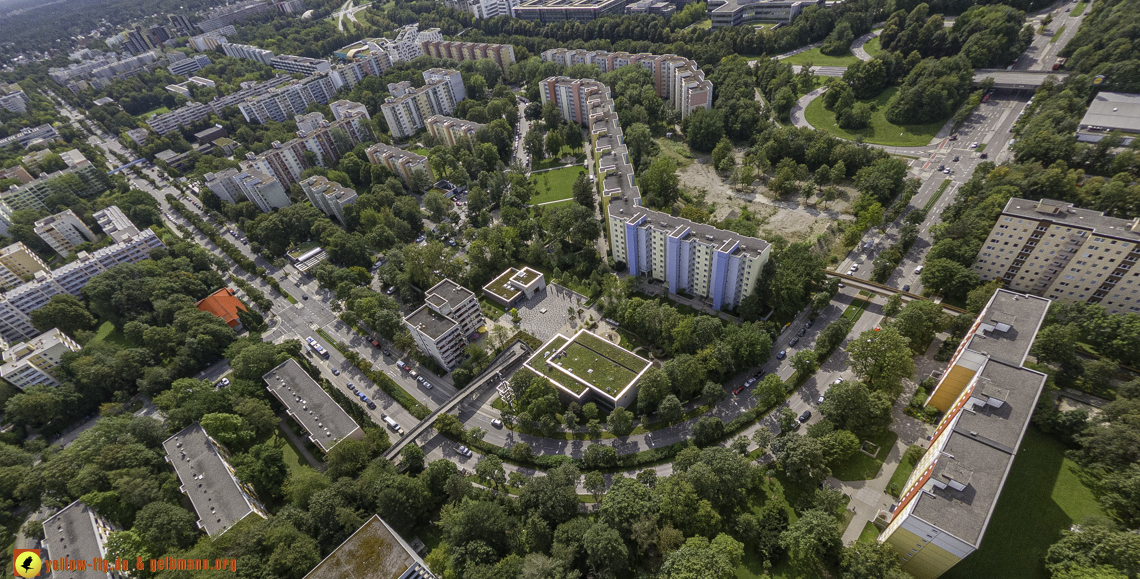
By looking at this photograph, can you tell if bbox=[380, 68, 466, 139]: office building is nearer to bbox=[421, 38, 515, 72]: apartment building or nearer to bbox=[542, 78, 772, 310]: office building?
bbox=[421, 38, 515, 72]: apartment building

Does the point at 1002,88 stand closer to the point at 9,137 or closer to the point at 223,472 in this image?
the point at 223,472

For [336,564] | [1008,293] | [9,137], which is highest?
[9,137]

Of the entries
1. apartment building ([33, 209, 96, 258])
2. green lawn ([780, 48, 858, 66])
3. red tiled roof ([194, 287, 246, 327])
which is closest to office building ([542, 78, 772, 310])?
red tiled roof ([194, 287, 246, 327])

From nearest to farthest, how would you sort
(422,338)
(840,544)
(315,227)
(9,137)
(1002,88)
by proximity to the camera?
(840,544) < (422,338) < (315,227) < (1002,88) < (9,137)

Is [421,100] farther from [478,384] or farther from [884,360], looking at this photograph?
[884,360]

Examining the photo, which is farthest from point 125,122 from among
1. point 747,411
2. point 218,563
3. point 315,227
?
point 747,411

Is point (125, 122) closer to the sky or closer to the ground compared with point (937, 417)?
closer to the sky

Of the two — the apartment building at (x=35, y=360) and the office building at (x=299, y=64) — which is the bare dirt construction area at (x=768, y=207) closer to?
the apartment building at (x=35, y=360)

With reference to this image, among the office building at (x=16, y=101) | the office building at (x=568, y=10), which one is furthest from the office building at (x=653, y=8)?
the office building at (x=16, y=101)
